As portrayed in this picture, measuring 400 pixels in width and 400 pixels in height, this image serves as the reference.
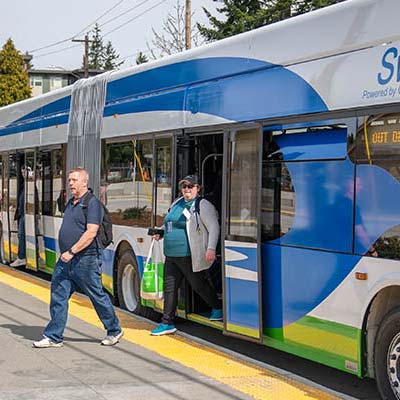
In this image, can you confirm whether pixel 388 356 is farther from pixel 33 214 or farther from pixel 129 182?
pixel 33 214

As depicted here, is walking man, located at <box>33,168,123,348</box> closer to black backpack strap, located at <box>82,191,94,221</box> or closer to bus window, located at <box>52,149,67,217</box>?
black backpack strap, located at <box>82,191,94,221</box>

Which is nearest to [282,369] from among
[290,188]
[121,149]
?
[290,188]

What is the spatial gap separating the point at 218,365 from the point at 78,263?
1.80 m

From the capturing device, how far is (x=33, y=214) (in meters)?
14.6

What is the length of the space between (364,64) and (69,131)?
24.3ft

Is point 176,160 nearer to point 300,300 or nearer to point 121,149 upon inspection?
point 121,149

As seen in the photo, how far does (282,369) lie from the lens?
7.84 m

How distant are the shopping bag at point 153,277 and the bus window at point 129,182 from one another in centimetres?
56

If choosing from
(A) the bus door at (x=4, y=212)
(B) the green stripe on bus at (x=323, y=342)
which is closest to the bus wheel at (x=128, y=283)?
(B) the green stripe on bus at (x=323, y=342)

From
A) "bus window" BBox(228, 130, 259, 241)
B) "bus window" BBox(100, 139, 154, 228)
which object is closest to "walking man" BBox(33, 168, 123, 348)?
"bus window" BBox(228, 130, 259, 241)

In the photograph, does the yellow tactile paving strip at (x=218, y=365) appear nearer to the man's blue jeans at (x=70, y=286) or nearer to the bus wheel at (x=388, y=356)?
the bus wheel at (x=388, y=356)

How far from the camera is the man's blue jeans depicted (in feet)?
26.9

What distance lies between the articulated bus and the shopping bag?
1.12 ft

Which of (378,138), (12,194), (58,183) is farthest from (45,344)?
(12,194)
